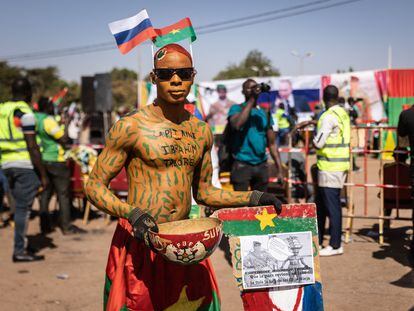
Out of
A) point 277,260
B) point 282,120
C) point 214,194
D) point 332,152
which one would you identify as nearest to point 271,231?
point 277,260

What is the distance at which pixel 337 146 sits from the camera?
20.3ft

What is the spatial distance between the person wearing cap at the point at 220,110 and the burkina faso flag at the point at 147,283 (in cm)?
1334

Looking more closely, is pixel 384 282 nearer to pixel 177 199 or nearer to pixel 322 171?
pixel 322 171

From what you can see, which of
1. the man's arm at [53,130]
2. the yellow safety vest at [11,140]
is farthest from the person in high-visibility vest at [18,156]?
the man's arm at [53,130]

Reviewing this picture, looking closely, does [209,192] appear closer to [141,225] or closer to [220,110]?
[141,225]

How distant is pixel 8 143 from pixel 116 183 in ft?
8.13

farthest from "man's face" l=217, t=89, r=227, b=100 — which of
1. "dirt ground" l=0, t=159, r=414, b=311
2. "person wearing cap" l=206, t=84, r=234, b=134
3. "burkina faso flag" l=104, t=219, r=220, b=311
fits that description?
"burkina faso flag" l=104, t=219, r=220, b=311

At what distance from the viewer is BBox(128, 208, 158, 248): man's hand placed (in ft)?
8.07

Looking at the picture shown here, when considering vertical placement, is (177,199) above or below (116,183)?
above

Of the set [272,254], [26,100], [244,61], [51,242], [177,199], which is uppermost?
[244,61]

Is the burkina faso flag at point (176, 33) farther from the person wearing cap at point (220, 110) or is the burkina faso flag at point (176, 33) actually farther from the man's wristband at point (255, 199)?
the person wearing cap at point (220, 110)

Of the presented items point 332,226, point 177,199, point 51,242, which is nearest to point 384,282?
point 332,226

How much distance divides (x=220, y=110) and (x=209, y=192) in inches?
548

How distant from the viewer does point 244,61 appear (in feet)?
230
